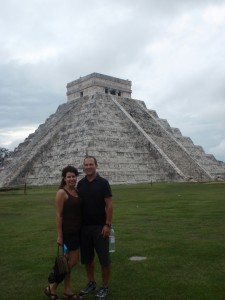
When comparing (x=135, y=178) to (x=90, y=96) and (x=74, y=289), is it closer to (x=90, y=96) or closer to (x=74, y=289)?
(x=90, y=96)

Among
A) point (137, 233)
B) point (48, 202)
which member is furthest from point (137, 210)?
point (48, 202)

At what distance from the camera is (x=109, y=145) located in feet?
126

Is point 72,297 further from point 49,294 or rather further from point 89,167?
point 89,167

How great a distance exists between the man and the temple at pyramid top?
41140 millimetres

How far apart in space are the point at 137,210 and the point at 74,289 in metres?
9.28

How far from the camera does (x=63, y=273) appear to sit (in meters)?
6.16

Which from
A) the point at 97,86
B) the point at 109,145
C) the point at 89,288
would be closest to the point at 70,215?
the point at 89,288

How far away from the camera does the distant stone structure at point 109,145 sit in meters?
37.2

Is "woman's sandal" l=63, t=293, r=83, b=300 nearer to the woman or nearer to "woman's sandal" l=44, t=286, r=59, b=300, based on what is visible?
the woman

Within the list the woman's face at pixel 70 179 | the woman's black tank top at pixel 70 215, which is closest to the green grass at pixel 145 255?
the woman's black tank top at pixel 70 215

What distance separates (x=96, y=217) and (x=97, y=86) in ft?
138

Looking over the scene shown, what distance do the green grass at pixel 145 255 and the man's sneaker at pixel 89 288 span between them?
0.12m

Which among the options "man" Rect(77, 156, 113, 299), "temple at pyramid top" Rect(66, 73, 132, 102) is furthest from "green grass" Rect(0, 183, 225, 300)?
"temple at pyramid top" Rect(66, 73, 132, 102)

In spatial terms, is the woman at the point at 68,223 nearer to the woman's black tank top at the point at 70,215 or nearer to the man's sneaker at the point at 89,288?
the woman's black tank top at the point at 70,215
